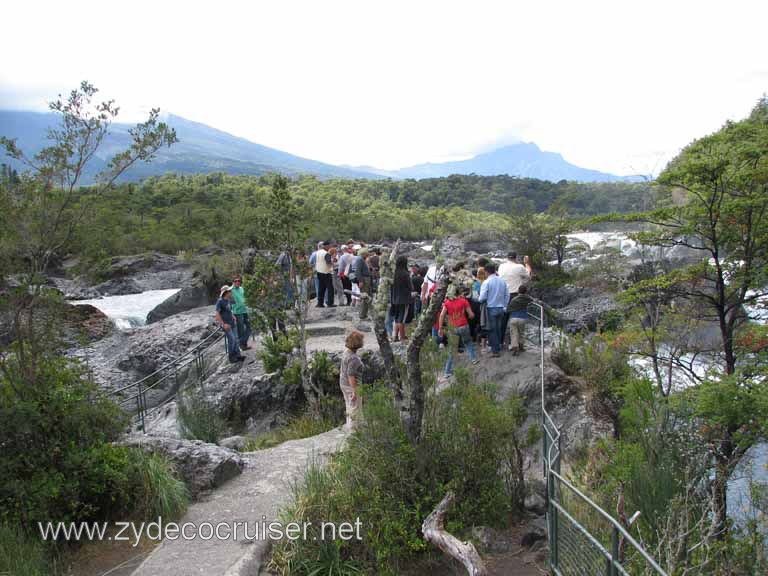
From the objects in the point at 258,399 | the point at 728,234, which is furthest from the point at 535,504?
the point at 258,399

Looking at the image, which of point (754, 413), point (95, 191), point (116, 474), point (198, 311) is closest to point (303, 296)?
point (95, 191)

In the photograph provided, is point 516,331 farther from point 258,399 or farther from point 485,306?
point 258,399

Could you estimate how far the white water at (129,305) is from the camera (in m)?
21.8

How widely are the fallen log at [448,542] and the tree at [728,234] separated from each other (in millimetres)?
3106

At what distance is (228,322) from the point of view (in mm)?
11867

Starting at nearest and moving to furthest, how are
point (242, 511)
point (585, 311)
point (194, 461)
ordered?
point (242, 511), point (194, 461), point (585, 311)

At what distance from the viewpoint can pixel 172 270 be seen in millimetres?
32469

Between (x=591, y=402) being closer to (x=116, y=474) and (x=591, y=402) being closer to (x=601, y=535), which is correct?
(x=601, y=535)

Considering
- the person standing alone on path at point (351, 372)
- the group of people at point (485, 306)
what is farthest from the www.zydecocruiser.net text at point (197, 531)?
the group of people at point (485, 306)

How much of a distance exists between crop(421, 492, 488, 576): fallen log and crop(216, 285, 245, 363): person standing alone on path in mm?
7439

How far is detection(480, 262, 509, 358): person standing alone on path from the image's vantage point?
9094 mm

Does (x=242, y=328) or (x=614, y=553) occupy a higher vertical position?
(x=614, y=553)

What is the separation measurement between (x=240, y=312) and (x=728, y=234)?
8.80 metres

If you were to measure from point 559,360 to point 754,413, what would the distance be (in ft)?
13.2
